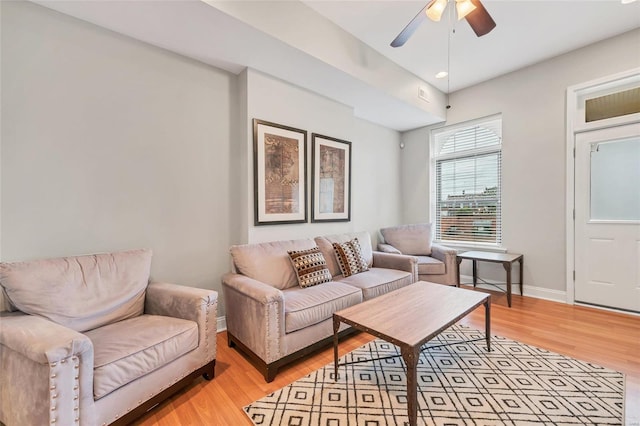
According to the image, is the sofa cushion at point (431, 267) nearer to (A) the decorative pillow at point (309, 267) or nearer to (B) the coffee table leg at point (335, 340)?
(A) the decorative pillow at point (309, 267)

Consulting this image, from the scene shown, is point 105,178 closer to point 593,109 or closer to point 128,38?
point 128,38

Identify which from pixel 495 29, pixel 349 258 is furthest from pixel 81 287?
pixel 495 29

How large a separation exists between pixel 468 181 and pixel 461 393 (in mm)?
3380

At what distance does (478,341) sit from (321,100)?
10.3 feet

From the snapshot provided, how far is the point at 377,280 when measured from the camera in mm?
2838

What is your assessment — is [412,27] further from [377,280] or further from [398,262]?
[398,262]

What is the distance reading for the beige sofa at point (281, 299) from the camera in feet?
6.34

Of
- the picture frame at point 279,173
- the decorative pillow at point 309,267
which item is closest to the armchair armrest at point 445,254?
the decorative pillow at point 309,267

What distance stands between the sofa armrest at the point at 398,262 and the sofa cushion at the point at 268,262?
1236 millimetres

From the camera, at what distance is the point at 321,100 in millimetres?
3443

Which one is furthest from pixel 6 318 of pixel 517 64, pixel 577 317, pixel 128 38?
pixel 517 64

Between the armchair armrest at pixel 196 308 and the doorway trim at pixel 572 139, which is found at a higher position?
the doorway trim at pixel 572 139

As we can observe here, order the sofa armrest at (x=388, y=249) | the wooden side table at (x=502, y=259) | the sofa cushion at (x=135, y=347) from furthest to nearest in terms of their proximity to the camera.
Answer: the sofa armrest at (x=388, y=249)
the wooden side table at (x=502, y=259)
the sofa cushion at (x=135, y=347)

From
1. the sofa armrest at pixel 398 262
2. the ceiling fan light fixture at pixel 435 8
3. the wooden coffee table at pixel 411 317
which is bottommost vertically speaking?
the wooden coffee table at pixel 411 317
